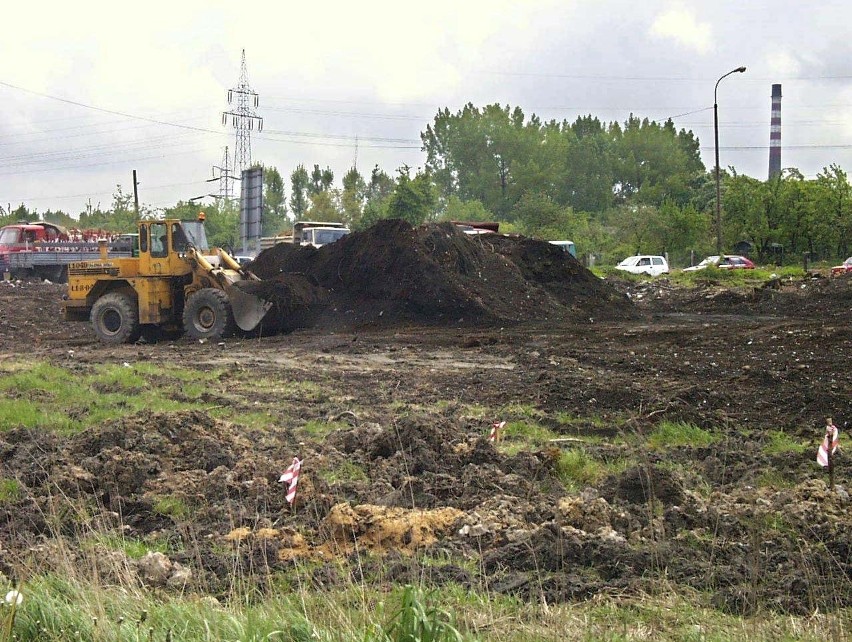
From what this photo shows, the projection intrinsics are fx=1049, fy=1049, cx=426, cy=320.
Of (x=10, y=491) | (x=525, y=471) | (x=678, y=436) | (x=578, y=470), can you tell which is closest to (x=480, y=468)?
(x=525, y=471)

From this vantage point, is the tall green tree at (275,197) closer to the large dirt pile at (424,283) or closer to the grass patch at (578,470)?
the large dirt pile at (424,283)

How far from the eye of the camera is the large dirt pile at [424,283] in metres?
24.1

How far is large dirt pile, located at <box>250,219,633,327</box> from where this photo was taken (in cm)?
2406

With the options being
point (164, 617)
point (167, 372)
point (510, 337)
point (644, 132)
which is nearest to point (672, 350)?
point (510, 337)

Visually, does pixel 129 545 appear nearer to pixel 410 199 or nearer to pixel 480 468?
pixel 480 468

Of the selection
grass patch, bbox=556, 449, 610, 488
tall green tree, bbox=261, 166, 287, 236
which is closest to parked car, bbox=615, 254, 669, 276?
grass patch, bbox=556, 449, 610, 488

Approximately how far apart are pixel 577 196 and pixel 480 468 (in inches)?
3834

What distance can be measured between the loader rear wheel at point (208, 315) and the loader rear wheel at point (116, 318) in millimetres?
1248

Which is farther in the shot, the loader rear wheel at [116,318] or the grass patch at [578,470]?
the loader rear wheel at [116,318]

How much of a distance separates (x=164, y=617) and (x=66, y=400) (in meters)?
9.19

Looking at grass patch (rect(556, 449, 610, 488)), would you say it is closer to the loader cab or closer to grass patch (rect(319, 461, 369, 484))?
grass patch (rect(319, 461, 369, 484))

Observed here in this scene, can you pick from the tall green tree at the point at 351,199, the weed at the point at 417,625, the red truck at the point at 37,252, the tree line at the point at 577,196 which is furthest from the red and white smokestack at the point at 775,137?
the weed at the point at 417,625

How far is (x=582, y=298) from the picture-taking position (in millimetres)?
26422

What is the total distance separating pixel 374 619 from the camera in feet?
16.7
